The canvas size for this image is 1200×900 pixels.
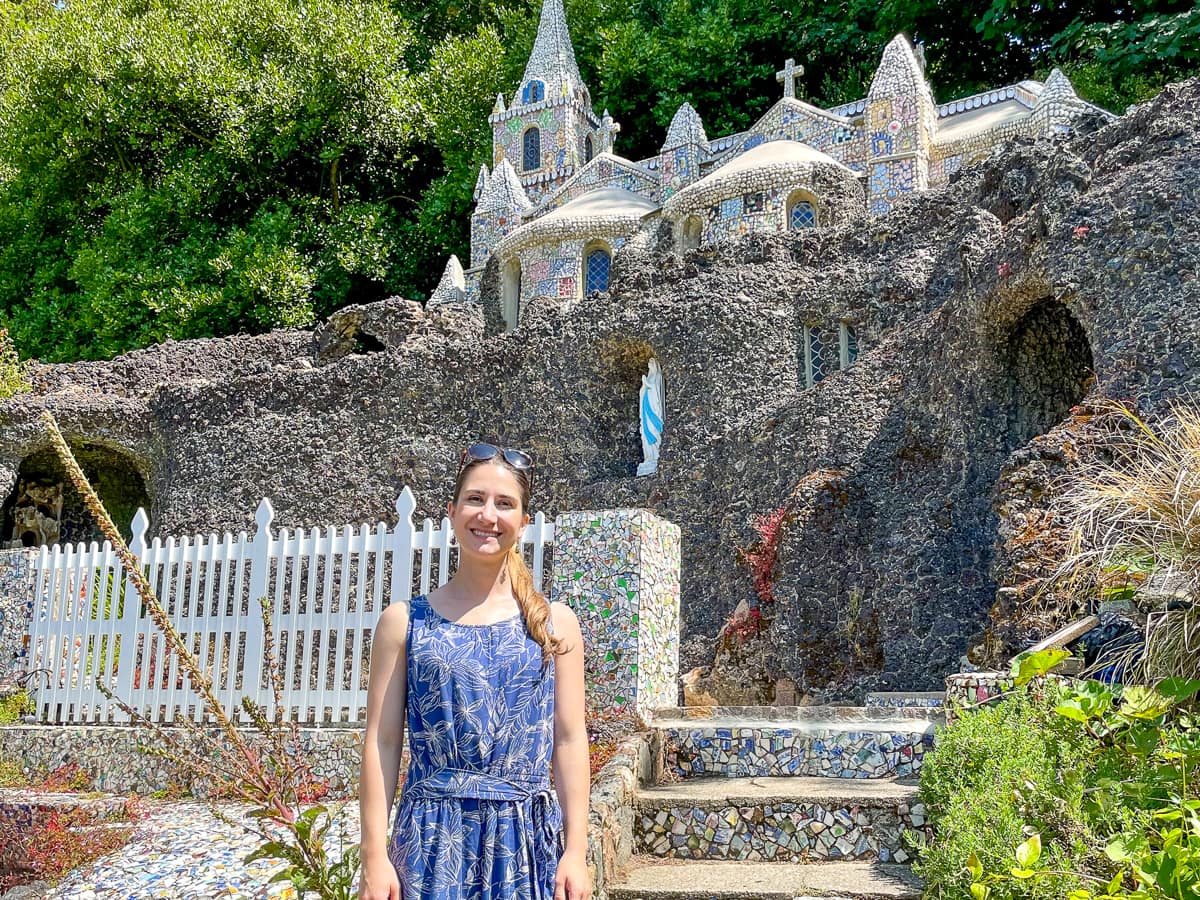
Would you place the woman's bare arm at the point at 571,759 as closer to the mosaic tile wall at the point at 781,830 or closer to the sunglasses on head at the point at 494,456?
the sunglasses on head at the point at 494,456

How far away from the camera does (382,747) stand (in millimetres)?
2977

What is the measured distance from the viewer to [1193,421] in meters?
6.64

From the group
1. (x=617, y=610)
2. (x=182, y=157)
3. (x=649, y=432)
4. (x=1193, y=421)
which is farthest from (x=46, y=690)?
(x=182, y=157)

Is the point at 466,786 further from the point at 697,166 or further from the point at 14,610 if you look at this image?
the point at 697,166

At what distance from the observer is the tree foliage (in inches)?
1041

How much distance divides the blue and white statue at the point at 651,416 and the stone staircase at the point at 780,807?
751 centimetres

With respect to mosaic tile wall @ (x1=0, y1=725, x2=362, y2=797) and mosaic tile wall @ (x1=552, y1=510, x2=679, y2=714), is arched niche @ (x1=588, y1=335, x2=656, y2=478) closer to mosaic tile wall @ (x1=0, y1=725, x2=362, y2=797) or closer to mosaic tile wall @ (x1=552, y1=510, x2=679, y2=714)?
mosaic tile wall @ (x1=0, y1=725, x2=362, y2=797)

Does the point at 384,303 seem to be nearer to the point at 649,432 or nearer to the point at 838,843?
the point at 649,432

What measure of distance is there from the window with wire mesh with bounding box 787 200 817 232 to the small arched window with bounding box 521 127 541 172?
43.9ft

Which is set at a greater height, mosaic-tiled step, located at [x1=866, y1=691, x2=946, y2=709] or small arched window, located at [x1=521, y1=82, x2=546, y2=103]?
small arched window, located at [x1=521, y1=82, x2=546, y2=103]

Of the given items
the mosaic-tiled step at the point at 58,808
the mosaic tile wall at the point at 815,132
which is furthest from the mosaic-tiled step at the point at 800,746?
the mosaic tile wall at the point at 815,132

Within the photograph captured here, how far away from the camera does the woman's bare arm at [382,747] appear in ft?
9.33

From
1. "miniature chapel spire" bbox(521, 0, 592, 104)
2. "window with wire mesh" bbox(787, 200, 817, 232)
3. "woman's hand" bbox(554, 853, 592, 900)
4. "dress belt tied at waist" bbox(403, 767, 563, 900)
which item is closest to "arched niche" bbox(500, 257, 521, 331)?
"window with wire mesh" bbox(787, 200, 817, 232)

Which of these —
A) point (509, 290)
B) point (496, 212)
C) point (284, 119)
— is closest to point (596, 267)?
point (509, 290)
